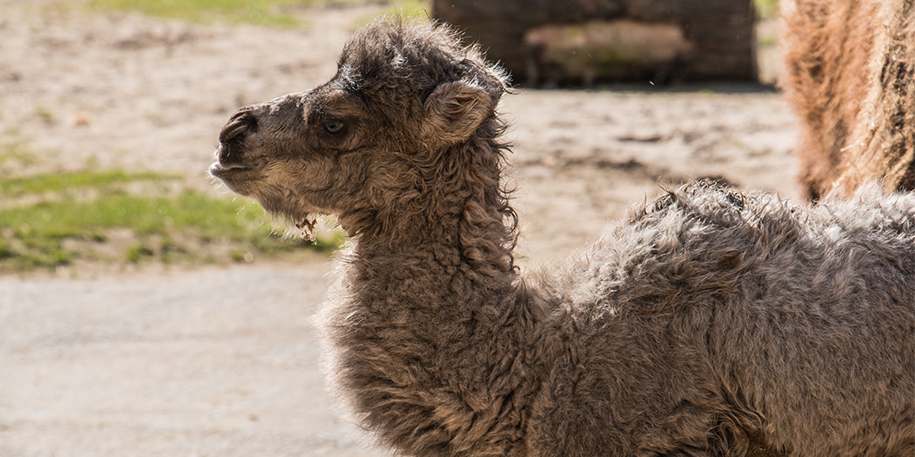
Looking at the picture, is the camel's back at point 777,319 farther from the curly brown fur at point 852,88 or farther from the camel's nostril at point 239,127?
the camel's nostril at point 239,127

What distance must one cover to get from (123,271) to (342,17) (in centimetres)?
1378

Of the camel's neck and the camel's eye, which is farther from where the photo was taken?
the camel's eye

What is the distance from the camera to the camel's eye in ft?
10.1

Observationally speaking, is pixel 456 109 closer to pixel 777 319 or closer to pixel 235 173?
pixel 235 173

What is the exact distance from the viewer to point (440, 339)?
9.69 feet

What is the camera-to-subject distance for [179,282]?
7.39 meters

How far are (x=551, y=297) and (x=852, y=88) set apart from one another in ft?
6.98

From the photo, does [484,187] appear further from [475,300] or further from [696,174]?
[696,174]

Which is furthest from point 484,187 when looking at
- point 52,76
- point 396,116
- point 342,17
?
point 342,17

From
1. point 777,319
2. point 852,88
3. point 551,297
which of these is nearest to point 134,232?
point 551,297

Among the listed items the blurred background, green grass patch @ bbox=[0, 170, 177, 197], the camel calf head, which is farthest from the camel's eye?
green grass patch @ bbox=[0, 170, 177, 197]

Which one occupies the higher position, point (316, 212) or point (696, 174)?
point (316, 212)

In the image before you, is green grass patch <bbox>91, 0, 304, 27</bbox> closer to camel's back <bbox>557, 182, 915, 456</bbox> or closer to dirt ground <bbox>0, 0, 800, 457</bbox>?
dirt ground <bbox>0, 0, 800, 457</bbox>

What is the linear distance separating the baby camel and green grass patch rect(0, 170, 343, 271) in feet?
14.7
